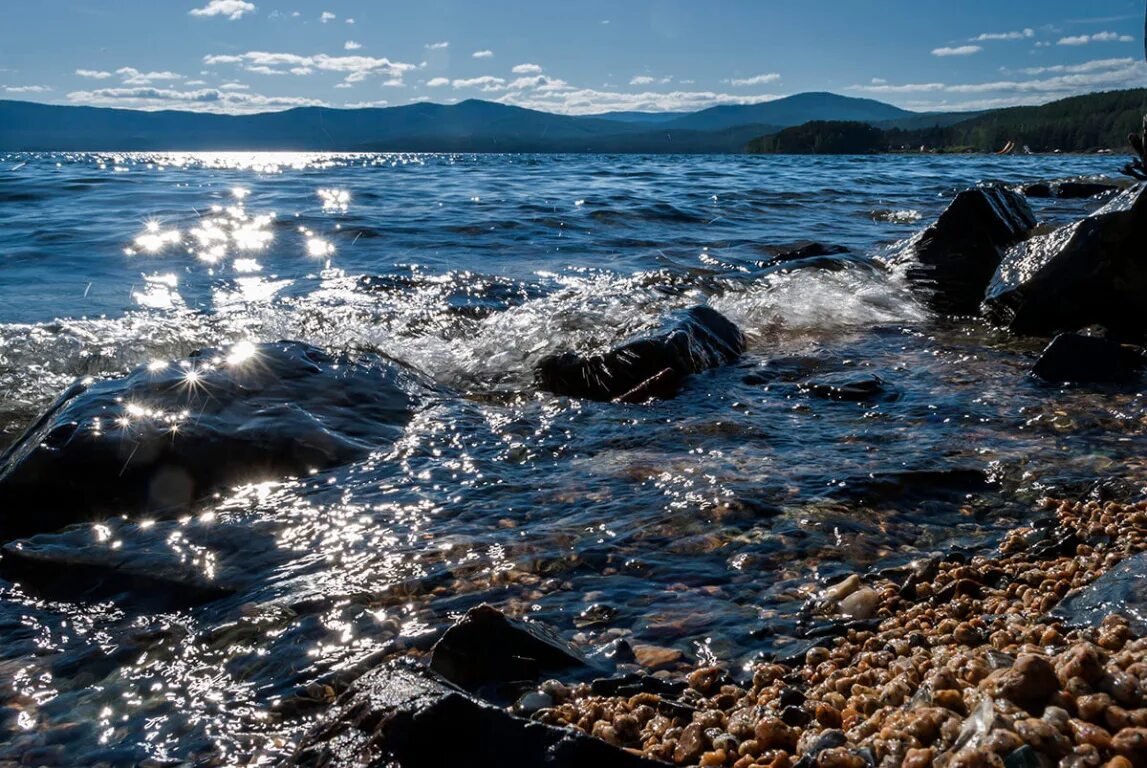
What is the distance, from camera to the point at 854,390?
648cm

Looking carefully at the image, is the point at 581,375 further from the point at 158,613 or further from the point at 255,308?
the point at 255,308

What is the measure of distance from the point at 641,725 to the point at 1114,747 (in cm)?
128

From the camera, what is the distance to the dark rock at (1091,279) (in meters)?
7.88

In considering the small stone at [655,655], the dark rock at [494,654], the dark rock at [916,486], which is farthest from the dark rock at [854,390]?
the dark rock at [494,654]

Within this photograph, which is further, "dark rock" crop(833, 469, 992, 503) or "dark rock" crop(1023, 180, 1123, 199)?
"dark rock" crop(1023, 180, 1123, 199)

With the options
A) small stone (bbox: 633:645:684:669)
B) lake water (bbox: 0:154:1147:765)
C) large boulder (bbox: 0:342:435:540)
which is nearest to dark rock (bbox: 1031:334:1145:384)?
lake water (bbox: 0:154:1147:765)

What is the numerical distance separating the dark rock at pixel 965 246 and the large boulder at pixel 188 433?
7.56 metres

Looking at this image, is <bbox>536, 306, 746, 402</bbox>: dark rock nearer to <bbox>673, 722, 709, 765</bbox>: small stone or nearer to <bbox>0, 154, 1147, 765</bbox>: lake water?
<bbox>0, 154, 1147, 765</bbox>: lake water

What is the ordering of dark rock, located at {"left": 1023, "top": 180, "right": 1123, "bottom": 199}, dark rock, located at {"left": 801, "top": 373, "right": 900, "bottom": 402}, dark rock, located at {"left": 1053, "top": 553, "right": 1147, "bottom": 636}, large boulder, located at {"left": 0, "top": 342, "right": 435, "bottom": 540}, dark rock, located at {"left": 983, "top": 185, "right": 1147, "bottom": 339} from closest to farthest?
dark rock, located at {"left": 1053, "top": 553, "right": 1147, "bottom": 636} → large boulder, located at {"left": 0, "top": 342, "right": 435, "bottom": 540} → dark rock, located at {"left": 801, "top": 373, "right": 900, "bottom": 402} → dark rock, located at {"left": 983, "top": 185, "right": 1147, "bottom": 339} → dark rock, located at {"left": 1023, "top": 180, "right": 1123, "bottom": 199}

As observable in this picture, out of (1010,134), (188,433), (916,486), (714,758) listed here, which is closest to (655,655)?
(714,758)

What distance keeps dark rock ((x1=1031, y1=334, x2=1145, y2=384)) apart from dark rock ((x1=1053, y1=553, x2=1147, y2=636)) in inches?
162

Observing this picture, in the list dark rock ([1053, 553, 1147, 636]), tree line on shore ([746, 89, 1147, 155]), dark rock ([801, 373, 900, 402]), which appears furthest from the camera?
tree line on shore ([746, 89, 1147, 155])

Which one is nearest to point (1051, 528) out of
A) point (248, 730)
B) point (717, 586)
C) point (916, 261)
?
point (717, 586)

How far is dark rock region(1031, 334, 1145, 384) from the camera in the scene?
6.41 metres
